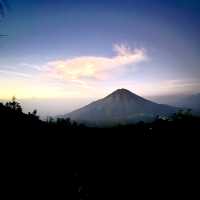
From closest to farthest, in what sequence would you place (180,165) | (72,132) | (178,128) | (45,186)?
(45,186) → (180,165) → (72,132) → (178,128)

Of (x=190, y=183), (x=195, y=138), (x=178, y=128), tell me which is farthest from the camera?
(x=178, y=128)

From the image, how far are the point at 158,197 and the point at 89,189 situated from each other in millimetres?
2882

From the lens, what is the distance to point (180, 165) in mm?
10203

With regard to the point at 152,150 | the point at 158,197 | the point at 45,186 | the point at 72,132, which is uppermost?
the point at 72,132

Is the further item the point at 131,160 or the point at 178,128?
the point at 178,128

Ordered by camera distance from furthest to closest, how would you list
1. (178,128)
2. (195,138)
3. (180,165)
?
1. (178,128)
2. (195,138)
3. (180,165)

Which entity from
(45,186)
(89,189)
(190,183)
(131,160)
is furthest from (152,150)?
(45,186)

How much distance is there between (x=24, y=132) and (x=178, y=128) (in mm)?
10009

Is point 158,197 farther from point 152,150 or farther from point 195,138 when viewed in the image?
point 195,138

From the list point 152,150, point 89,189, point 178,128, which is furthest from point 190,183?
point 178,128

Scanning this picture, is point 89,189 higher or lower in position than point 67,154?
A: lower

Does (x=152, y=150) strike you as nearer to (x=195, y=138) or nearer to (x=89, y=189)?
(x=195, y=138)

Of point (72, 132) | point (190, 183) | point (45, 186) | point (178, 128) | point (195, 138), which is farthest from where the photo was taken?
point (178, 128)

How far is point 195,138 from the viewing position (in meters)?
12.5
